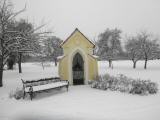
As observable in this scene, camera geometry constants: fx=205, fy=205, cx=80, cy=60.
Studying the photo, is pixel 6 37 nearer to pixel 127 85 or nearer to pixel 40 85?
pixel 40 85

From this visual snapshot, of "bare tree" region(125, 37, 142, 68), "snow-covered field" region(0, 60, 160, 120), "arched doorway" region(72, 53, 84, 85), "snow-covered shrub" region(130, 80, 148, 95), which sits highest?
"bare tree" region(125, 37, 142, 68)

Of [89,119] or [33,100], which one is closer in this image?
[89,119]

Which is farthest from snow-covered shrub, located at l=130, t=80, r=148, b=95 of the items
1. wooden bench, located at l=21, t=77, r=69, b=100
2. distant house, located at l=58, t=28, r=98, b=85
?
distant house, located at l=58, t=28, r=98, b=85

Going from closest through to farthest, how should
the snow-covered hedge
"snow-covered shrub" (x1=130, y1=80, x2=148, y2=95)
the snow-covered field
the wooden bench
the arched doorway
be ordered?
the snow-covered field < the wooden bench < "snow-covered shrub" (x1=130, y1=80, x2=148, y2=95) < the snow-covered hedge < the arched doorway

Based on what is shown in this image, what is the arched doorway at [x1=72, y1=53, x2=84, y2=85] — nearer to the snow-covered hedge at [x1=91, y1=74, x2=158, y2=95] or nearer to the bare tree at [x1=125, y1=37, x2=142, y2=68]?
the snow-covered hedge at [x1=91, y1=74, x2=158, y2=95]

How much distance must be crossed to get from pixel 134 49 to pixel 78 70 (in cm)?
2367

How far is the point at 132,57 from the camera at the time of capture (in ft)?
Result: 131

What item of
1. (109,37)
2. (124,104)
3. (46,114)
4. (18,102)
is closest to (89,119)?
(46,114)

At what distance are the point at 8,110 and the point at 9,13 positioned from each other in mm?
9250

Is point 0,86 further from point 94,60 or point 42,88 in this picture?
point 94,60

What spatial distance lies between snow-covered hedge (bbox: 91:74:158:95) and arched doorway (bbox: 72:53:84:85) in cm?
216

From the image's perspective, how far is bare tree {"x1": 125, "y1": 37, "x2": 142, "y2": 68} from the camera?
39125 mm

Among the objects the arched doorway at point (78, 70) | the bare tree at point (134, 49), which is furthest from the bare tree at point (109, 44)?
the arched doorway at point (78, 70)

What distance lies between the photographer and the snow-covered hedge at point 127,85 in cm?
1259
